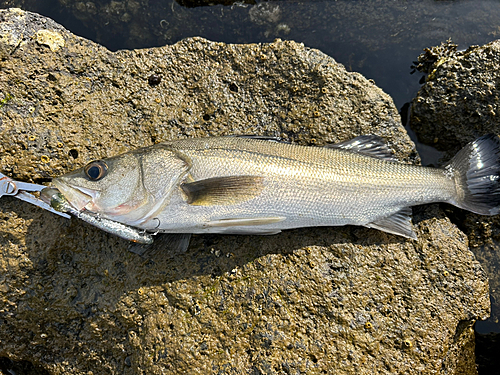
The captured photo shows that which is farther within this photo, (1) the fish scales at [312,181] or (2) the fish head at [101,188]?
(1) the fish scales at [312,181]

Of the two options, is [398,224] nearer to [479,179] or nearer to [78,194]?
[479,179]

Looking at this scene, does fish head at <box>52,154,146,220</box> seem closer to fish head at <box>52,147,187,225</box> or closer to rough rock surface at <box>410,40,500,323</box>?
fish head at <box>52,147,187,225</box>

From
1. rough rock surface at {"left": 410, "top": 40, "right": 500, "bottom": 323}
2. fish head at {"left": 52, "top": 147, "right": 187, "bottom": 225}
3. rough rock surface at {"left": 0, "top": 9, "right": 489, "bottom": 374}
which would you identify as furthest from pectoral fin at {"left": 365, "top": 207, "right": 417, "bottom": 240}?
fish head at {"left": 52, "top": 147, "right": 187, "bottom": 225}

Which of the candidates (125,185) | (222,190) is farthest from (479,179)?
(125,185)

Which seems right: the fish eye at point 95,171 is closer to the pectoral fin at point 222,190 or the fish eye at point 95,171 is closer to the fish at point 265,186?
the fish at point 265,186

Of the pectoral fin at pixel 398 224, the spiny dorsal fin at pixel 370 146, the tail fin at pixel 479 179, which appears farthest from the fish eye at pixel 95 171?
the tail fin at pixel 479 179

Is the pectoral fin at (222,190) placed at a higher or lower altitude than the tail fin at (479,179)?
lower
